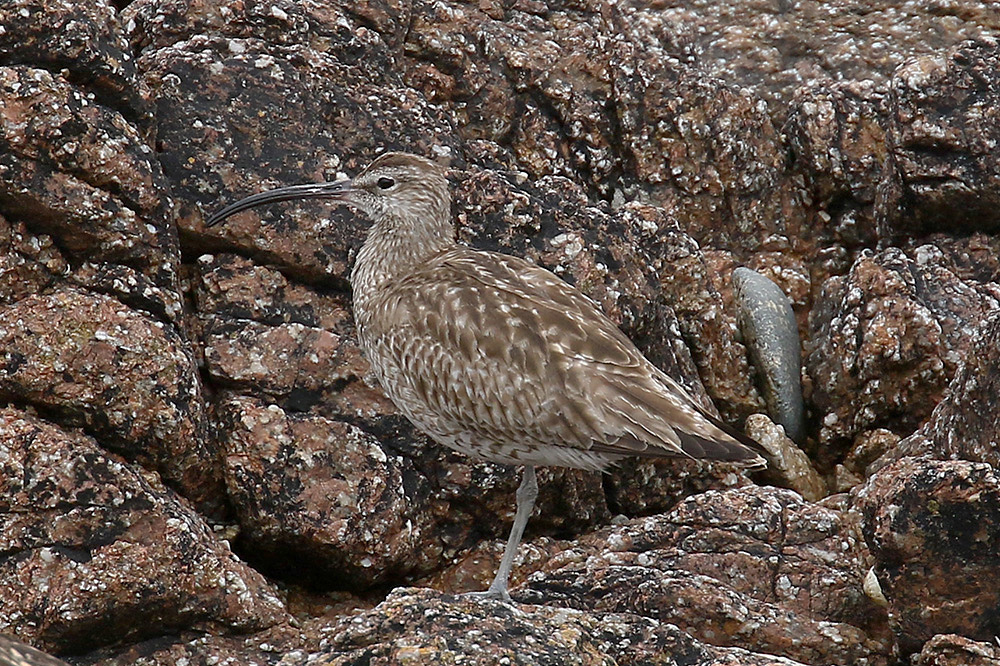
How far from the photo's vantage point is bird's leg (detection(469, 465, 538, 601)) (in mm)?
7105

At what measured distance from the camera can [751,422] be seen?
9.41 metres

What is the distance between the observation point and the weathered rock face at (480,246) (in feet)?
21.6

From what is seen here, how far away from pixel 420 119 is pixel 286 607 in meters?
3.59

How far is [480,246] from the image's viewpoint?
354 inches

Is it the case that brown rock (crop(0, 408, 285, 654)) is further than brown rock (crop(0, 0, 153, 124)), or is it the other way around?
brown rock (crop(0, 0, 153, 124))

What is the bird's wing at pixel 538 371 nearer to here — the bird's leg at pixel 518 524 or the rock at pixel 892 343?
the bird's leg at pixel 518 524

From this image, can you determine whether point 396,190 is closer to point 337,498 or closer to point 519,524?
point 337,498

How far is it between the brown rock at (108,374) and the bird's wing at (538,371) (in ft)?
4.20

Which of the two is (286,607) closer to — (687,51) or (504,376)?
(504,376)

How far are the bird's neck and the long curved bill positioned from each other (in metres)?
0.37

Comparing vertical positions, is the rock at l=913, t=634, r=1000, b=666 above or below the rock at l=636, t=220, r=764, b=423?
below

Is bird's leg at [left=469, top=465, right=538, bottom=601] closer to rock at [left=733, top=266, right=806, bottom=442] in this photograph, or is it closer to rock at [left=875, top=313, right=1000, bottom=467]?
rock at [left=875, top=313, right=1000, bottom=467]

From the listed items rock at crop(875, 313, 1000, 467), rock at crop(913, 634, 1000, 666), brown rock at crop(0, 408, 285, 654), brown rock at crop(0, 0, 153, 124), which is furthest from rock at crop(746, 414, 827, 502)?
brown rock at crop(0, 0, 153, 124)

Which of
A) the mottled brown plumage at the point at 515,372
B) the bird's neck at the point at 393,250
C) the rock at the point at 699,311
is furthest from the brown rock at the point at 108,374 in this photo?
the rock at the point at 699,311
